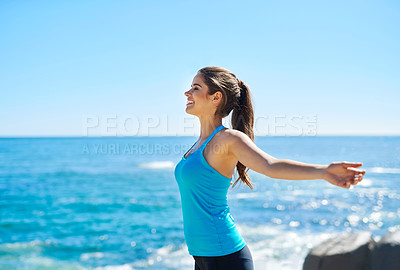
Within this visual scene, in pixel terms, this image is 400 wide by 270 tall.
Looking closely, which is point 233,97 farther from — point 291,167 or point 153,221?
point 153,221

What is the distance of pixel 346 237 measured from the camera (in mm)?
5094

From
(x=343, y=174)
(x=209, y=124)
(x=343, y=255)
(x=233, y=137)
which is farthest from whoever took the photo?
(x=343, y=255)

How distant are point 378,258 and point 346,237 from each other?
2.03ft

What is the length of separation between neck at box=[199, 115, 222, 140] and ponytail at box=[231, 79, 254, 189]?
0.13m

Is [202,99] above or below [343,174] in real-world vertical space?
above

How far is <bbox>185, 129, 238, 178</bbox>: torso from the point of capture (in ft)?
6.93

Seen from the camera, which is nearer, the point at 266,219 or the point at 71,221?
the point at 266,219

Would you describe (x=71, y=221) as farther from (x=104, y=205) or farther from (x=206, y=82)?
(x=206, y=82)

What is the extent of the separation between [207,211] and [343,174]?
0.82 meters

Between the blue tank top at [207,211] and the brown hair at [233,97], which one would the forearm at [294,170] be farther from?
the brown hair at [233,97]

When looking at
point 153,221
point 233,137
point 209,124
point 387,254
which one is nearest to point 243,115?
point 209,124

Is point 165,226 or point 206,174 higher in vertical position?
point 206,174

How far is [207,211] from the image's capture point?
7.07 feet

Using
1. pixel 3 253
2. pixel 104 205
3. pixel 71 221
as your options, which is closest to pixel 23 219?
pixel 71 221
